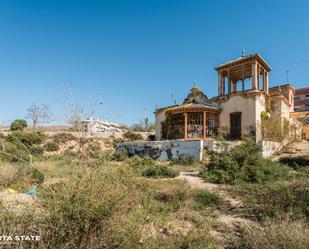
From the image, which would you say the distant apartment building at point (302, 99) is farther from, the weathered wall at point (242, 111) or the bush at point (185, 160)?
the bush at point (185, 160)

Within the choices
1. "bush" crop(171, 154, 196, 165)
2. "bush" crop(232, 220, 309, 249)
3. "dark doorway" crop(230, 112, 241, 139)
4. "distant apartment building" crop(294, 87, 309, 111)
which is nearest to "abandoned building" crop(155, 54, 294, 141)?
"dark doorway" crop(230, 112, 241, 139)

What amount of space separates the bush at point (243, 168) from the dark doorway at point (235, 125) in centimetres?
774

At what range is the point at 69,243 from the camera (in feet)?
8.24

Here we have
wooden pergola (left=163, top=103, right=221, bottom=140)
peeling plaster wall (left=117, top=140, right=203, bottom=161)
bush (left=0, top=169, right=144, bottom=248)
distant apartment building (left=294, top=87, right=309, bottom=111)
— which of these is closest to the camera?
bush (left=0, top=169, right=144, bottom=248)

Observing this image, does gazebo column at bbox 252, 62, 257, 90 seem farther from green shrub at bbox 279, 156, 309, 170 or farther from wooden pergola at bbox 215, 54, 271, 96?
green shrub at bbox 279, 156, 309, 170

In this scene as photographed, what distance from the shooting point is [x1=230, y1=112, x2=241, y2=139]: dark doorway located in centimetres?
1738

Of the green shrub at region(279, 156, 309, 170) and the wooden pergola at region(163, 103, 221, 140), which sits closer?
the green shrub at region(279, 156, 309, 170)

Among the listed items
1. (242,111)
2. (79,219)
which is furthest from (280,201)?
(242,111)

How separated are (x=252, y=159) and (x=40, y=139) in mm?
24427

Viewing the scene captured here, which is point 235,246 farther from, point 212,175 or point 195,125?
point 195,125

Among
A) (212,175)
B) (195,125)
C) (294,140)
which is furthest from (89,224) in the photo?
(294,140)

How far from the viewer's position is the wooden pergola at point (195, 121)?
17250 millimetres

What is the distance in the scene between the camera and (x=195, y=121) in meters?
17.5

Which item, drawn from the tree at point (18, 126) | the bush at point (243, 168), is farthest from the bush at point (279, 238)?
the tree at point (18, 126)
